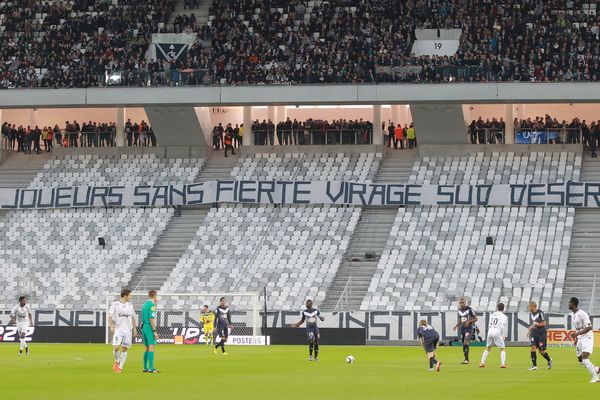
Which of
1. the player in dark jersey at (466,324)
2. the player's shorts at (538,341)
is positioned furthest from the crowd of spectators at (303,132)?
the player's shorts at (538,341)

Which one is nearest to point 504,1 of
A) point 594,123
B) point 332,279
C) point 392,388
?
point 594,123

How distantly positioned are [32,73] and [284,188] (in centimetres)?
1460

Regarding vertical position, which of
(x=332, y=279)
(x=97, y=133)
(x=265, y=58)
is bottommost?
(x=332, y=279)

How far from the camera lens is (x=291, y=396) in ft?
81.8

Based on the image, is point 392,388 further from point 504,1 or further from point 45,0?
point 45,0

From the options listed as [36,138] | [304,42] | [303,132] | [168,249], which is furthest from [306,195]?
[36,138]

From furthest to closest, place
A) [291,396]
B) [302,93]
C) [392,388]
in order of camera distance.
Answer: [302,93]
[392,388]
[291,396]

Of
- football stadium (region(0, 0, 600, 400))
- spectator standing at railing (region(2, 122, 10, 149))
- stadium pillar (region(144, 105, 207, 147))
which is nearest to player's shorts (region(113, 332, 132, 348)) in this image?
football stadium (region(0, 0, 600, 400))

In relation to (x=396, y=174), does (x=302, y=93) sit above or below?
above

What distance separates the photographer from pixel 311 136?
7150 centimetres

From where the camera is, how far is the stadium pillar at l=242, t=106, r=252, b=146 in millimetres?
72875

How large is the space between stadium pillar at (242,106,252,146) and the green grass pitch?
2854 centimetres

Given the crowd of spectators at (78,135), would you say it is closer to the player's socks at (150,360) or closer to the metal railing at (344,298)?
the metal railing at (344,298)

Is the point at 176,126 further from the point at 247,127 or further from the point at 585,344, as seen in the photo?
the point at 585,344
